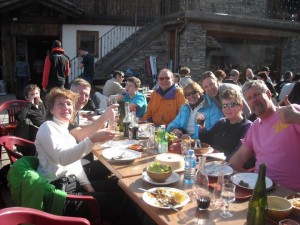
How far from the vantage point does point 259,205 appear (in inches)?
68.3

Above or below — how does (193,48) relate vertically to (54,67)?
above

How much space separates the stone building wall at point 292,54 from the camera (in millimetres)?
14859

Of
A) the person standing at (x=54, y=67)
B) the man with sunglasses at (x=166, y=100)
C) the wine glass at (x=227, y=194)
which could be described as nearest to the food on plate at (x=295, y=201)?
the wine glass at (x=227, y=194)

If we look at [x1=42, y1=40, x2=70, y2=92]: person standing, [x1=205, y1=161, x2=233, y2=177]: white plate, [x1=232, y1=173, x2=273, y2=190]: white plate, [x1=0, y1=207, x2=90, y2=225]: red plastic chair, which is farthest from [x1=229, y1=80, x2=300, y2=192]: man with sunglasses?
[x1=42, y1=40, x2=70, y2=92]: person standing

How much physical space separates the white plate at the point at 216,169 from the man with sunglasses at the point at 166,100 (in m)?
2.29

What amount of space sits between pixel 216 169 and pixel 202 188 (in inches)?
14.2

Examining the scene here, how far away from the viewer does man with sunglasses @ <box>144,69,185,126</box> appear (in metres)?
4.80

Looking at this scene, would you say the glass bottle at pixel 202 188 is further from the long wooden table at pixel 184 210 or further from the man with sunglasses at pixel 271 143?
the man with sunglasses at pixel 271 143

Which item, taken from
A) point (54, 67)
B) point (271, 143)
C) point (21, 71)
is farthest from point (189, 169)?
point (21, 71)

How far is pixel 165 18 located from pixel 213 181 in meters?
11.2

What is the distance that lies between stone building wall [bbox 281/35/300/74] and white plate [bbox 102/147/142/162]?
1403 centimetres

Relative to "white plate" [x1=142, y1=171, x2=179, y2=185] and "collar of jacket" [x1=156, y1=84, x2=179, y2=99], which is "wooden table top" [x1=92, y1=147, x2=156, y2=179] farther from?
"collar of jacket" [x1=156, y1=84, x2=179, y2=99]

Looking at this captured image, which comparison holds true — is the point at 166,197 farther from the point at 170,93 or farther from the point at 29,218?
the point at 170,93

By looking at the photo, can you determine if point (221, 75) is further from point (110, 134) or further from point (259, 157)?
point (110, 134)
